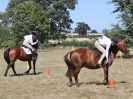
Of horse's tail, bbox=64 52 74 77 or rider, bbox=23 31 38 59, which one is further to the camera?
rider, bbox=23 31 38 59

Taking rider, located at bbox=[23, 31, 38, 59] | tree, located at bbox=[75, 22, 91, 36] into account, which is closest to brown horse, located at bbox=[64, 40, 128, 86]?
rider, located at bbox=[23, 31, 38, 59]

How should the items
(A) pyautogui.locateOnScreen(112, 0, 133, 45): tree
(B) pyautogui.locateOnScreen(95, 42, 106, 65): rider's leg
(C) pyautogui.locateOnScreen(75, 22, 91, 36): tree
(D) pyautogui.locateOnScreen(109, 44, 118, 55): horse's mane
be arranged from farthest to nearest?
1. (C) pyautogui.locateOnScreen(75, 22, 91, 36): tree
2. (A) pyautogui.locateOnScreen(112, 0, 133, 45): tree
3. (D) pyautogui.locateOnScreen(109, 44, 118, 55): horse's mane
4. (B) pyautogui.locateOnScreen(95, 42, 106, 65): rider's leg

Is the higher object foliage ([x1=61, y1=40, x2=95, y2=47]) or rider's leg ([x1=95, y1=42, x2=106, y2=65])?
rider's leg ([x1=95, y1=42, x2=106, y2=65])

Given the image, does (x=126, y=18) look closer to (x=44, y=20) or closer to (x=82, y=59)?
(x=82, y=59)

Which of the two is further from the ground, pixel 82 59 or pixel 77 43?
pixel 82 59

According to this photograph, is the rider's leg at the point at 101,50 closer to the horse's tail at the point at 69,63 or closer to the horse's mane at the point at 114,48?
the horse's mane at the point at 114,48

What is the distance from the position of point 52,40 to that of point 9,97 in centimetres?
9163

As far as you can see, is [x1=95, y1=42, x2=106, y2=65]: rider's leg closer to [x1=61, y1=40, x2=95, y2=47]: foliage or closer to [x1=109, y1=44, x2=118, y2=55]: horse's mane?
[x1=109, y1=44, x2=118, y2=55]: horse's mane

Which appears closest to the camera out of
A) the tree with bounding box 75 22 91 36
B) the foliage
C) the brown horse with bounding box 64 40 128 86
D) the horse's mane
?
the brown horse with bounding box 64 40 128 86

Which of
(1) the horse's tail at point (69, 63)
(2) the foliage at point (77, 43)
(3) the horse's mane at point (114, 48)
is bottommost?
(2) the foliage at point (77, 43)

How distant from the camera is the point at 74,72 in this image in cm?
1700

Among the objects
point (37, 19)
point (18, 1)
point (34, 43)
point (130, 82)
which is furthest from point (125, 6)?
point (18, 1)

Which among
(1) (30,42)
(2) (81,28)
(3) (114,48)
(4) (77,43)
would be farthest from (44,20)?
(2) (81,28)

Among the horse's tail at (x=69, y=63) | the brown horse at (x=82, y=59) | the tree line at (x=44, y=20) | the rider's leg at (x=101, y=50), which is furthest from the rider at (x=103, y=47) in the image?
the tree line at (x=44, y=20)
